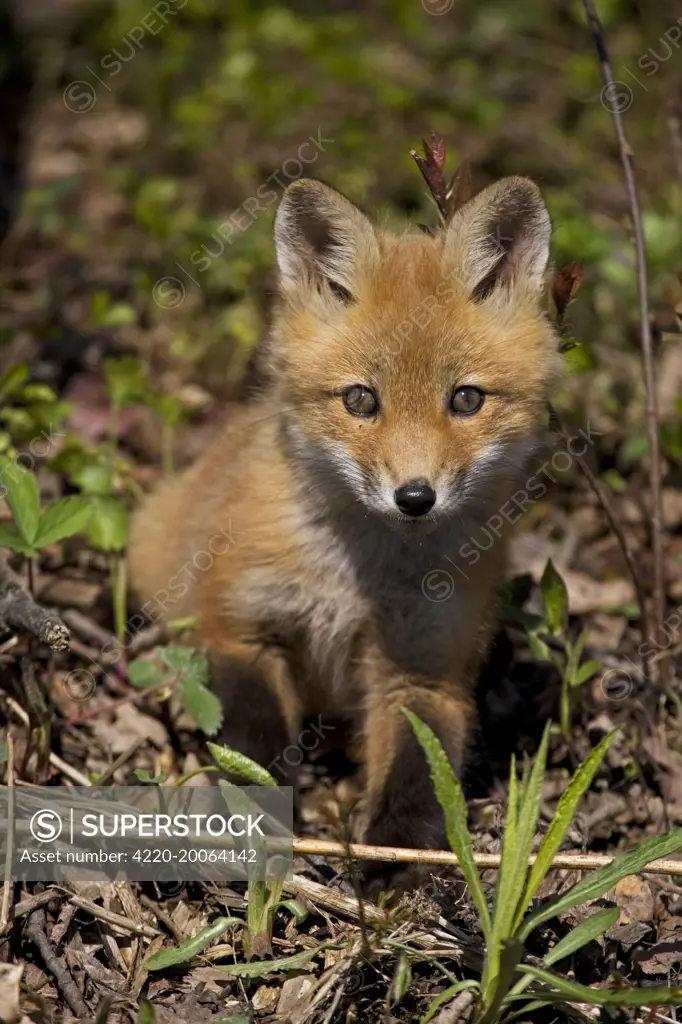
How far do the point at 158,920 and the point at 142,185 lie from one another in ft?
Result: 12.7

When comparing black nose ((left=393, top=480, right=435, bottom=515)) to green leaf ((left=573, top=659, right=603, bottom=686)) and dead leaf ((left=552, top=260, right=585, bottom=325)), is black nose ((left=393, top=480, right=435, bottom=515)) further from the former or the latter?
green leaf ((left=573, top=659, right=603, bottom=686))

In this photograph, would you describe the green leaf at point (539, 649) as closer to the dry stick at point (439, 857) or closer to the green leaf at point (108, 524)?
the dry stick at point (439, 857)

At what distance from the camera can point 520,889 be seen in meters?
2.33

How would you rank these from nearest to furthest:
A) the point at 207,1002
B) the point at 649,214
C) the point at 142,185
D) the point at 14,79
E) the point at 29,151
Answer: the point at 207,1002 < the point at 649,214 < the point at 142,185 < the point at 29,151 < the point at 14,79

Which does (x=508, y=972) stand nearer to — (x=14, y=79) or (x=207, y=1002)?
(x=207, y=1002)

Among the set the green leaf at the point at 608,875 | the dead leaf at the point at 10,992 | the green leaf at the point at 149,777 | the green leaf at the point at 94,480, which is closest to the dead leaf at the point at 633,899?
the green leaf at the point at 608,875

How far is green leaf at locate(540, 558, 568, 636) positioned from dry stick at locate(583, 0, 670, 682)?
34 cm

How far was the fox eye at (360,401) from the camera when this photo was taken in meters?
2.80

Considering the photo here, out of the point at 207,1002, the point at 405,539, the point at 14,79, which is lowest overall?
the point at 207,1002

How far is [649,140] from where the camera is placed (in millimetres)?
6141

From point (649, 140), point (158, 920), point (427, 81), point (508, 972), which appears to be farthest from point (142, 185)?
point (508, 972)

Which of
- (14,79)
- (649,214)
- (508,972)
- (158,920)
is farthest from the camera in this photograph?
(14,79)

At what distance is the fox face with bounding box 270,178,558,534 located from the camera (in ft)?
8.95

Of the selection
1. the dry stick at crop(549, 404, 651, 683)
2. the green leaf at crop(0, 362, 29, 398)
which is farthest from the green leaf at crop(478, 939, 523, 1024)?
the green leaf at crop(0, 362, 29, 398)
